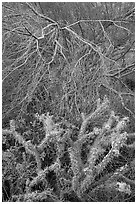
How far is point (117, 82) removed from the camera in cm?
294

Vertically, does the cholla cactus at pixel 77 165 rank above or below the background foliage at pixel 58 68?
below

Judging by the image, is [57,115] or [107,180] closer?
[107,180]

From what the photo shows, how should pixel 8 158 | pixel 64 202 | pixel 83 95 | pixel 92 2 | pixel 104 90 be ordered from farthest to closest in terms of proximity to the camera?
pixel 92 2
pixel 104 90
pixel 83 95
pixel 8 158
pixel 64 202

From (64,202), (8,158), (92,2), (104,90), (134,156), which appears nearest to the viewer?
(64,202)

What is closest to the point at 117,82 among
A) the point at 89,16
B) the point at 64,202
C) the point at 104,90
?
the point at 104,90

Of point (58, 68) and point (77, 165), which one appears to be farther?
point (58, 68)

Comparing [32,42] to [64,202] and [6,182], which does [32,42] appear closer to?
[6,182]

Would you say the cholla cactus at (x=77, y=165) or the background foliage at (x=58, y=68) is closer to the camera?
the cholla cactus at (x=77, y=165)

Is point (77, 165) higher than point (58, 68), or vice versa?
point (58, 68)

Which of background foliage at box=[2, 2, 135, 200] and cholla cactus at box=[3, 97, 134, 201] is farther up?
background foliage at box=[2, 2, 135, 200]

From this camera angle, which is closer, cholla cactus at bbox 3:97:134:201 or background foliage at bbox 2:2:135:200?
cholla cactus at bbox 3:97:134:201

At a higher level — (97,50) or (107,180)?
(97,50)

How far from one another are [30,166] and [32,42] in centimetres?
123

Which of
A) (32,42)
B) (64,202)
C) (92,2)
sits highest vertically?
(92,2)
